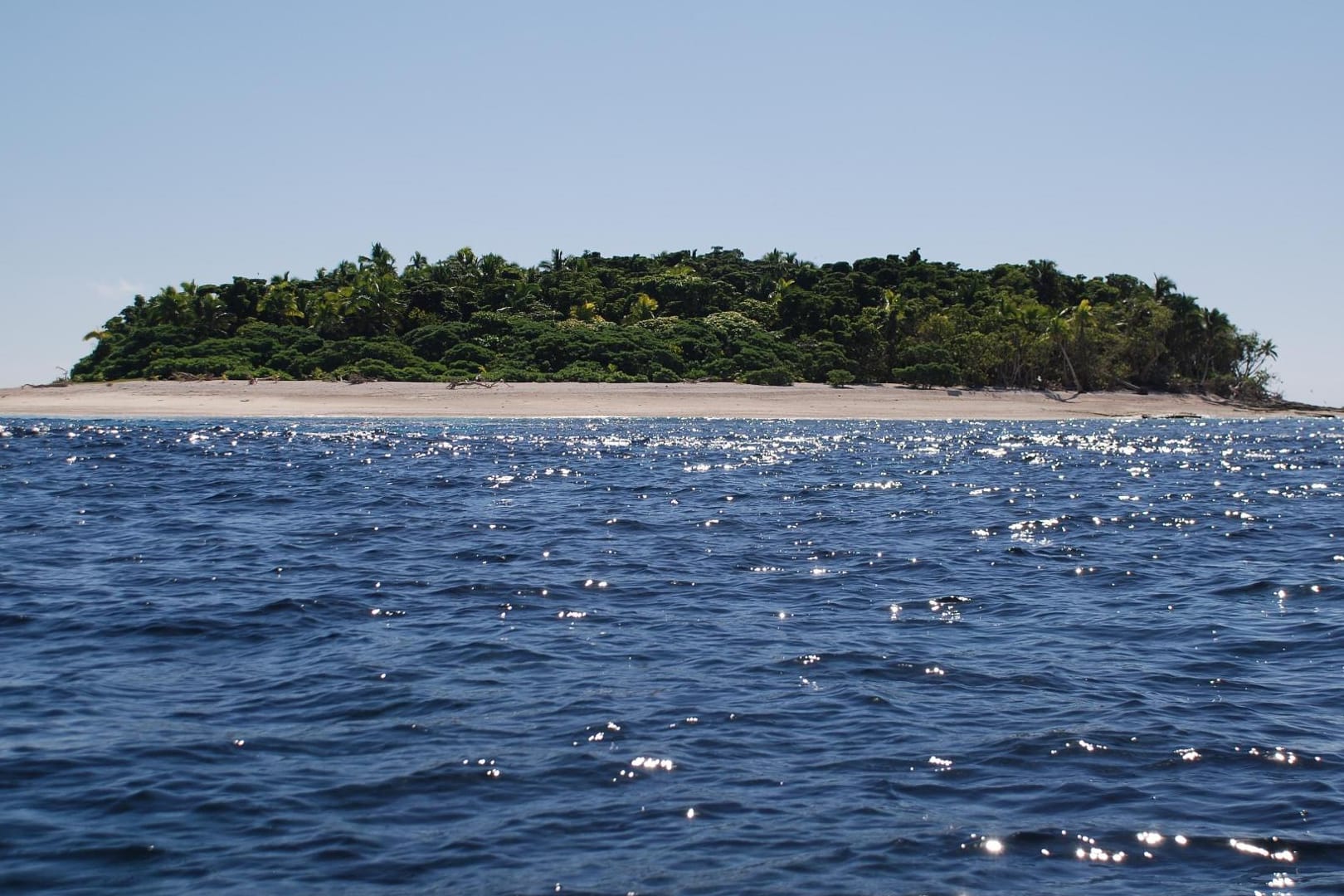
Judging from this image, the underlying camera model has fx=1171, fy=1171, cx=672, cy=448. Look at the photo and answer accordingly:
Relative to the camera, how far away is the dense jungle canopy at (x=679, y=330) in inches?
3123

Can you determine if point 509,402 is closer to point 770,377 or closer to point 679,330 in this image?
point 770,377

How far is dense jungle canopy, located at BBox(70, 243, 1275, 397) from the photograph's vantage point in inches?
3123

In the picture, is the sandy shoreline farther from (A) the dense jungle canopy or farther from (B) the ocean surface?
(B) the ocean surface

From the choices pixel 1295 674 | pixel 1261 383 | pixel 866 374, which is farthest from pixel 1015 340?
pixel 1295 674

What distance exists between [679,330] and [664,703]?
77.7m

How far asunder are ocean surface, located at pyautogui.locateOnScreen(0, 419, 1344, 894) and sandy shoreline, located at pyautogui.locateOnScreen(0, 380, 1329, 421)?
127 feet

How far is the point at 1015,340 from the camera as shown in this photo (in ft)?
270

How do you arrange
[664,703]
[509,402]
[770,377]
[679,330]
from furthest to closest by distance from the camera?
[679,330]
[770,377]
[509,402]
[664,703]

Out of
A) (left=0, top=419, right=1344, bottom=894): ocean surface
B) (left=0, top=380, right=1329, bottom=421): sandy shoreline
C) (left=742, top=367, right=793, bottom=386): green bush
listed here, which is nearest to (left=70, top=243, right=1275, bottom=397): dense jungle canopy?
(left=742, top=367, right=793, bottom=386): green bush

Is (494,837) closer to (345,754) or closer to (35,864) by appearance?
(345,754)

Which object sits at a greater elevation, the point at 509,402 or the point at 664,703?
the point at 509,402

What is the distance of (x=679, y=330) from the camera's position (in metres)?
86.9

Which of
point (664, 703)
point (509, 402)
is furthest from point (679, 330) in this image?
point (664, 703)

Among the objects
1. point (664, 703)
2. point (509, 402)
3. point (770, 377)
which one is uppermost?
point (770, 377)
